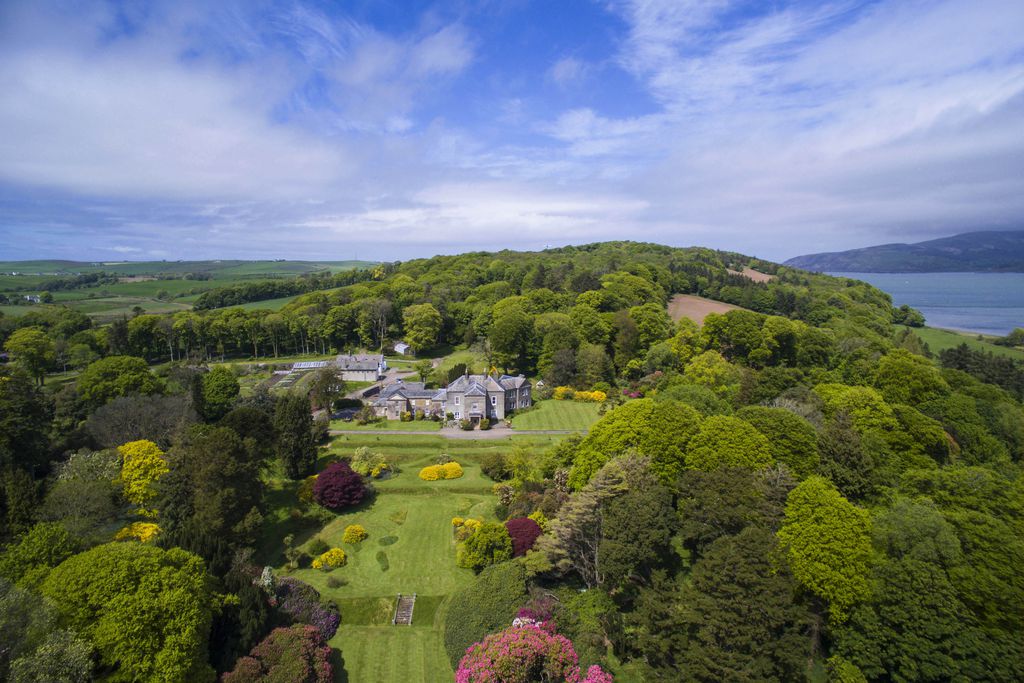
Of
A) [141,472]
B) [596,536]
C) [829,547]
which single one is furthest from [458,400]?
[829,547]

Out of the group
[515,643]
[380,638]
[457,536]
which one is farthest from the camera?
[457,536]

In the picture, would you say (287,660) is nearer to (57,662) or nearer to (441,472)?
(57,662)

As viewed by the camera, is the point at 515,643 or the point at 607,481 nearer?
the point at 515,643

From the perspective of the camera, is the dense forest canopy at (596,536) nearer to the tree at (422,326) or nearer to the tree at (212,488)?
the tree at (212,488)

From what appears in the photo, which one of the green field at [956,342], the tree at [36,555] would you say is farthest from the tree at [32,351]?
the green field at [956,342]

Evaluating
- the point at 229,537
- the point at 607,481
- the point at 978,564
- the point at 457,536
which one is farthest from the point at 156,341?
the point at 978,564

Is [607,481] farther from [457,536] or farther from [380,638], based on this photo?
[380,638]

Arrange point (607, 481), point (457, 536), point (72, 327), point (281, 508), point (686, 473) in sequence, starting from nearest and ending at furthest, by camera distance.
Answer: point (607, 481) < point (686, 473) < point (457, 536) < point (281, 508) < point (72, 327)
